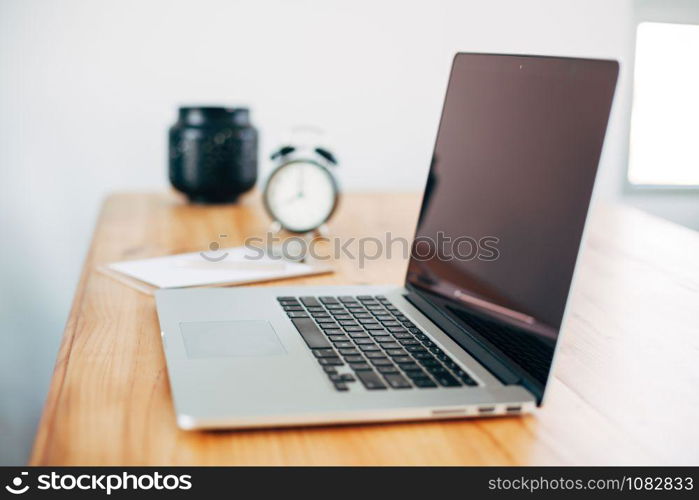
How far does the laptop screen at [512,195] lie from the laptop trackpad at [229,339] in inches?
8.1

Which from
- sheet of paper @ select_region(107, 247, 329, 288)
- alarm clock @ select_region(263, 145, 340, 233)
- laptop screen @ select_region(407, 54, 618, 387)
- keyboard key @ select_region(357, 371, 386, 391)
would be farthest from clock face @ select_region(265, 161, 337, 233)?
keyboard key @ select_region(357, 371, 386, 391)

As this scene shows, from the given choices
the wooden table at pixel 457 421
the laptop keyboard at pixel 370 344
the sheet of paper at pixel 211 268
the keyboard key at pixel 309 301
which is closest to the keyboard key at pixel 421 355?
the laptop keyboard at pixel 370 344

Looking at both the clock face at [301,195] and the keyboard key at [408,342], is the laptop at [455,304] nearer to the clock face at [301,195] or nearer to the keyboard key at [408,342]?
the keyboard key at [408,342]

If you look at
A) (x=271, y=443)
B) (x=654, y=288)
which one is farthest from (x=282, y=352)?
(x=654, y=288)

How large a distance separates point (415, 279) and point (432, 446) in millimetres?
409

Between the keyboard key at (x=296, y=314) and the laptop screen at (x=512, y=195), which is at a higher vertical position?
the laptop screen at (x=512, y=195)

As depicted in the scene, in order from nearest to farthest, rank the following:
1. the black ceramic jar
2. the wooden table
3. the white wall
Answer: the wooden table < the black ceramic jar < the white wall

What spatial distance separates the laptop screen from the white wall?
0.87 m

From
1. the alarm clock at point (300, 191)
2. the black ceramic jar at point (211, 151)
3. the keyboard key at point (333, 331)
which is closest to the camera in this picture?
the keyboard key at point (333, 331)

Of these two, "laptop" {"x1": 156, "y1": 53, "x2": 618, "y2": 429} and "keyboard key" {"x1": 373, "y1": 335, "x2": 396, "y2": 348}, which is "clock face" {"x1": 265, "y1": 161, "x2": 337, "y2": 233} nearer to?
"laptop" {"x1": 156, "y1": 53, "x2": 618, "y2": 429}

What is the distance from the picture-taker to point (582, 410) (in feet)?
2.45

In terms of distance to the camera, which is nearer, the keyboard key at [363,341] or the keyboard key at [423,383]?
the keyboard key at [423,383]

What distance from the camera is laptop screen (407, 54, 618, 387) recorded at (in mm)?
754

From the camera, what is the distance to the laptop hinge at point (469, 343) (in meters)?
0.74
